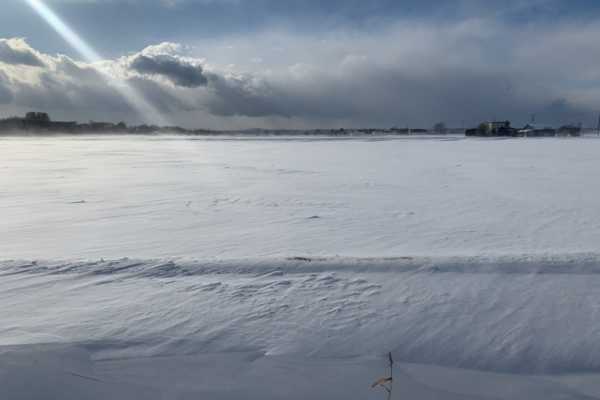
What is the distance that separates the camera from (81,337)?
2.71 metres

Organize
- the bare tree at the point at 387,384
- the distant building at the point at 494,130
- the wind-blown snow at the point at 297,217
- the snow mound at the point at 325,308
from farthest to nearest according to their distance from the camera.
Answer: the distant building at the point at 494,130
the wind-blown snow at the point at 297,217
the snow mound at the point at 325,308
the bare tree at the point at 387,384

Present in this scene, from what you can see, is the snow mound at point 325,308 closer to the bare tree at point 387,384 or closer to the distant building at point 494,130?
the bare tree at point 387,384

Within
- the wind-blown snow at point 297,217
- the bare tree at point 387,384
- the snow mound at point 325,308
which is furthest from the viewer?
the wind-blown snow at point 297,217

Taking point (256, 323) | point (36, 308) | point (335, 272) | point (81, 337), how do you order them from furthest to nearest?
1. point (335, 272)
2. point (36, 308)
3. point (256, 323)
4. point (81, 337)

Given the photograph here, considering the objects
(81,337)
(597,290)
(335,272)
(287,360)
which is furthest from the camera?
(335,272)

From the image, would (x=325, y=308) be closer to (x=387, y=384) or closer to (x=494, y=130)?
(x=387, y=384)

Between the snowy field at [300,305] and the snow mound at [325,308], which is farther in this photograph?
the snow mound at [325,308]

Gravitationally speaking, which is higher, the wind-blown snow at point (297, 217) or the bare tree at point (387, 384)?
the wind-blown snow at point (297, 217)

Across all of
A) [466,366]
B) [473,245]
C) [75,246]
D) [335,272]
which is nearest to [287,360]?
[466,366]

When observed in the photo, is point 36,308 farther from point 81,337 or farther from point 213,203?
point 213,203

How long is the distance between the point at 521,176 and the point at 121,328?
478 inches

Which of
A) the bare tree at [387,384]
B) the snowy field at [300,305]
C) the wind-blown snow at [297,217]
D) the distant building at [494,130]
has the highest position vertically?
the distant building at [494,130]

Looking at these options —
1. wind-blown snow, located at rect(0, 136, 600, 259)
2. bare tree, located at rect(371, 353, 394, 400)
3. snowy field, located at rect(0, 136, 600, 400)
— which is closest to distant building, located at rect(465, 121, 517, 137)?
wind-blown snow, located at rect(0, 136, 600, 259)

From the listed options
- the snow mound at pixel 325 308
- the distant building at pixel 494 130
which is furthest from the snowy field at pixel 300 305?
the distant building at pixel 494 130
